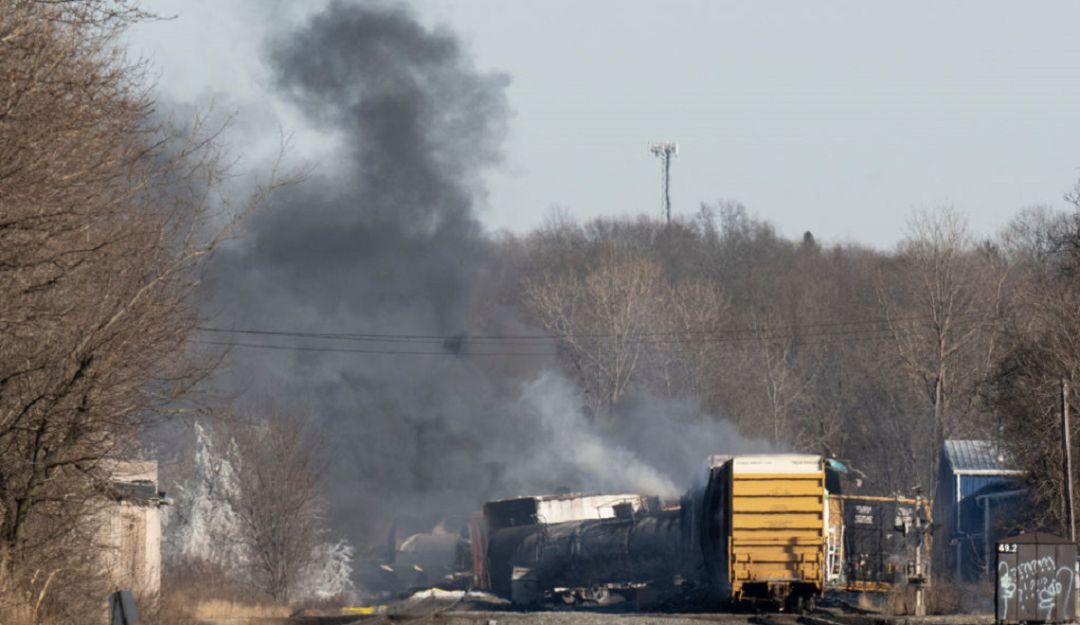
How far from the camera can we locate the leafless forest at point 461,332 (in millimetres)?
16875

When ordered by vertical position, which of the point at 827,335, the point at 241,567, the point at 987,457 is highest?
the point at 827,335

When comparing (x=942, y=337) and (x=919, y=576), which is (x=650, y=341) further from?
(x=919, y=576)

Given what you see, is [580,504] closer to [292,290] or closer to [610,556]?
[610,556]

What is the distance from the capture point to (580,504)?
169ft

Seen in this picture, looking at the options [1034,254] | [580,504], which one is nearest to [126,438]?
[580,504]

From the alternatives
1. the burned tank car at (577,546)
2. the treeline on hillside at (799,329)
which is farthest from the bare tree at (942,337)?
the burned tank car at (577,546)

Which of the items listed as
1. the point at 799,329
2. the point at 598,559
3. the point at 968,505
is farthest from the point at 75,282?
the point at 799,329

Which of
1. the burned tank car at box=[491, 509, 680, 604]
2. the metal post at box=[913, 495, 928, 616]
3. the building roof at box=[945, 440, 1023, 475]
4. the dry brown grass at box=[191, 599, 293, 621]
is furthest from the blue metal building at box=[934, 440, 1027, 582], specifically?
the dry brown grass at box=[191, 599, 293, 621]

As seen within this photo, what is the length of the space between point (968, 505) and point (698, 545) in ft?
70.3

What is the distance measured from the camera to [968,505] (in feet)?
179

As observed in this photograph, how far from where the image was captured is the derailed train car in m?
32.2

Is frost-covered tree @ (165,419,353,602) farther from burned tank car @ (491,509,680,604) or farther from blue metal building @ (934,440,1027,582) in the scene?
blue metal building @ (934,440,1027,582)

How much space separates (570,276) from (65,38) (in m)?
74.0

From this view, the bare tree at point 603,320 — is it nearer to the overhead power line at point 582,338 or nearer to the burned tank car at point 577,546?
the overhead power line at point 582,338
